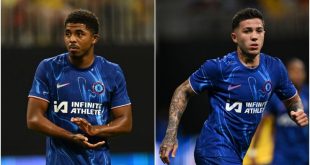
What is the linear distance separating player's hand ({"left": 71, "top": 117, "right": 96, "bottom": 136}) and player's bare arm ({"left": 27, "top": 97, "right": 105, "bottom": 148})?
6 cm

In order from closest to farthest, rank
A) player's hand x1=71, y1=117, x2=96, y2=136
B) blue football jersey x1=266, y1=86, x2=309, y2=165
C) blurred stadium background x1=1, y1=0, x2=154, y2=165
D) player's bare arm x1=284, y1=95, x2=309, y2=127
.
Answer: player's hand x1=71, y1=117, x2=96, y2=136
player's bare arm x1=284, y1=95, x2=309, y2=127
blue football jersey x1=266, y1=86, x2=309, y2=165
blurred stadium background x1=1, y1=0, x2=154, y2=165

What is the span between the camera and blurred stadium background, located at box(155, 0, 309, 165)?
13.1 m

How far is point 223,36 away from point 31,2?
10.5 ft

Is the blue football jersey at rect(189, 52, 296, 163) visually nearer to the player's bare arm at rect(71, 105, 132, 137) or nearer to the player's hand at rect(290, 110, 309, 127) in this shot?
the player's hand at rect(290, 110, 309, 127)

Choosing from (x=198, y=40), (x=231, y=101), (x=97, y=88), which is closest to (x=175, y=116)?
(x=231, y=101)

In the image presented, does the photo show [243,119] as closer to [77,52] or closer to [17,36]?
[77,52]

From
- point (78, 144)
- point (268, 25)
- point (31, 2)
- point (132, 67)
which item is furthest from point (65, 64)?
point (268, 25)

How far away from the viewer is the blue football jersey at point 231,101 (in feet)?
24.4

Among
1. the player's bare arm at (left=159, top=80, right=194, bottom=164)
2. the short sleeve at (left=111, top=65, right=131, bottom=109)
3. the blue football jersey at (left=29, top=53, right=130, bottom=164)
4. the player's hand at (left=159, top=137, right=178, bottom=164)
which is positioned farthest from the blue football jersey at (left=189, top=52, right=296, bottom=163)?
the blue football jersey at (left=29, top=53, right=130, bottom=164)

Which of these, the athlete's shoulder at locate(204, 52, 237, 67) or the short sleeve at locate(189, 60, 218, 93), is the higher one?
the athlete's shoulder at locate(204, 52, 237, 67)

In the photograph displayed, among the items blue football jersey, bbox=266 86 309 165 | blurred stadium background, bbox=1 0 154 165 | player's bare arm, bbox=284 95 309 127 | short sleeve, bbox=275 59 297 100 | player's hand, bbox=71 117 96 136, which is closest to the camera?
player's hand, bbox=71 117 96 136

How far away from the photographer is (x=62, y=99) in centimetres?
713

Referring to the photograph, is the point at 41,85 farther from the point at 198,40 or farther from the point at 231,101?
the point at 198,40

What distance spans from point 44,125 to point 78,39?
2.65ft
